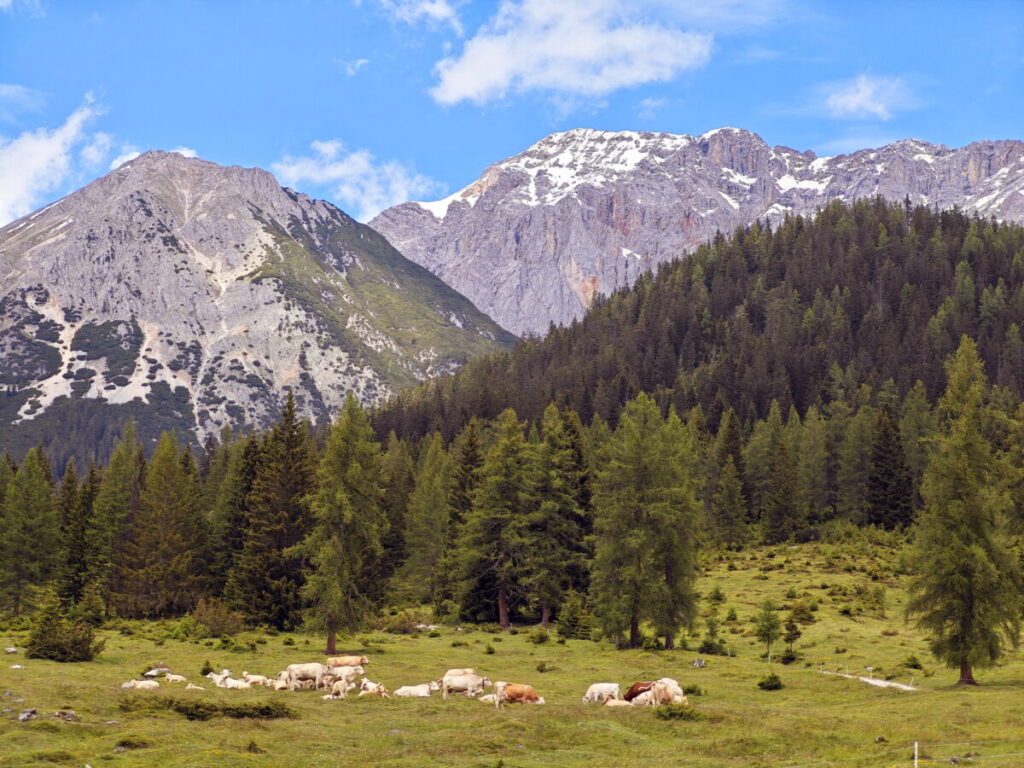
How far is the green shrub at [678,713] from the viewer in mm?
31875

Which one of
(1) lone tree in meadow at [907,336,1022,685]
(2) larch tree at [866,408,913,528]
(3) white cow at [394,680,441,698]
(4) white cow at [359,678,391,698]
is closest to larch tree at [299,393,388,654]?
(4) white cow at [359,678,391,698]

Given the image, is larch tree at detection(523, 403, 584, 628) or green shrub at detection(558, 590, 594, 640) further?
larch tree at detection(523, 403, 584, 628)

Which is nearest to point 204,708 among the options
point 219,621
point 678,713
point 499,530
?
point 678,713

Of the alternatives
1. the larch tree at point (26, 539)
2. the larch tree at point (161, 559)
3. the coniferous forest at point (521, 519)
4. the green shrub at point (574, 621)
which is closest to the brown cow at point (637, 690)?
the coniferous forest at point (521, 519)

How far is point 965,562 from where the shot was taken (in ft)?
138

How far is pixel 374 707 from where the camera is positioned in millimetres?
34219

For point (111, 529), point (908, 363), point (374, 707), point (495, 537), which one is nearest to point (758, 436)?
point (908, 363)

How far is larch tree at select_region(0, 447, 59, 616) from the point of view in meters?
80.1

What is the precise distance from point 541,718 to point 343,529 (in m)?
29.4

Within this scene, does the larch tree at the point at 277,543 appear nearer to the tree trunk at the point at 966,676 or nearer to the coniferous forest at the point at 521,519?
the coniferous forest at the point at 521,519

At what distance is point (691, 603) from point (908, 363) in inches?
5389

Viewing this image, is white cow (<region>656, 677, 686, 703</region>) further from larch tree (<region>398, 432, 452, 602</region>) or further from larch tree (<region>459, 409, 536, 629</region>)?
larch tree (<region>398, 432, 452, 602</region>)

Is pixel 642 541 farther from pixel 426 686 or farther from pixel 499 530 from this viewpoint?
pixel 426 686

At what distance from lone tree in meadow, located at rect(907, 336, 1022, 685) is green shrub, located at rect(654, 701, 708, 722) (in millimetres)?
16626
